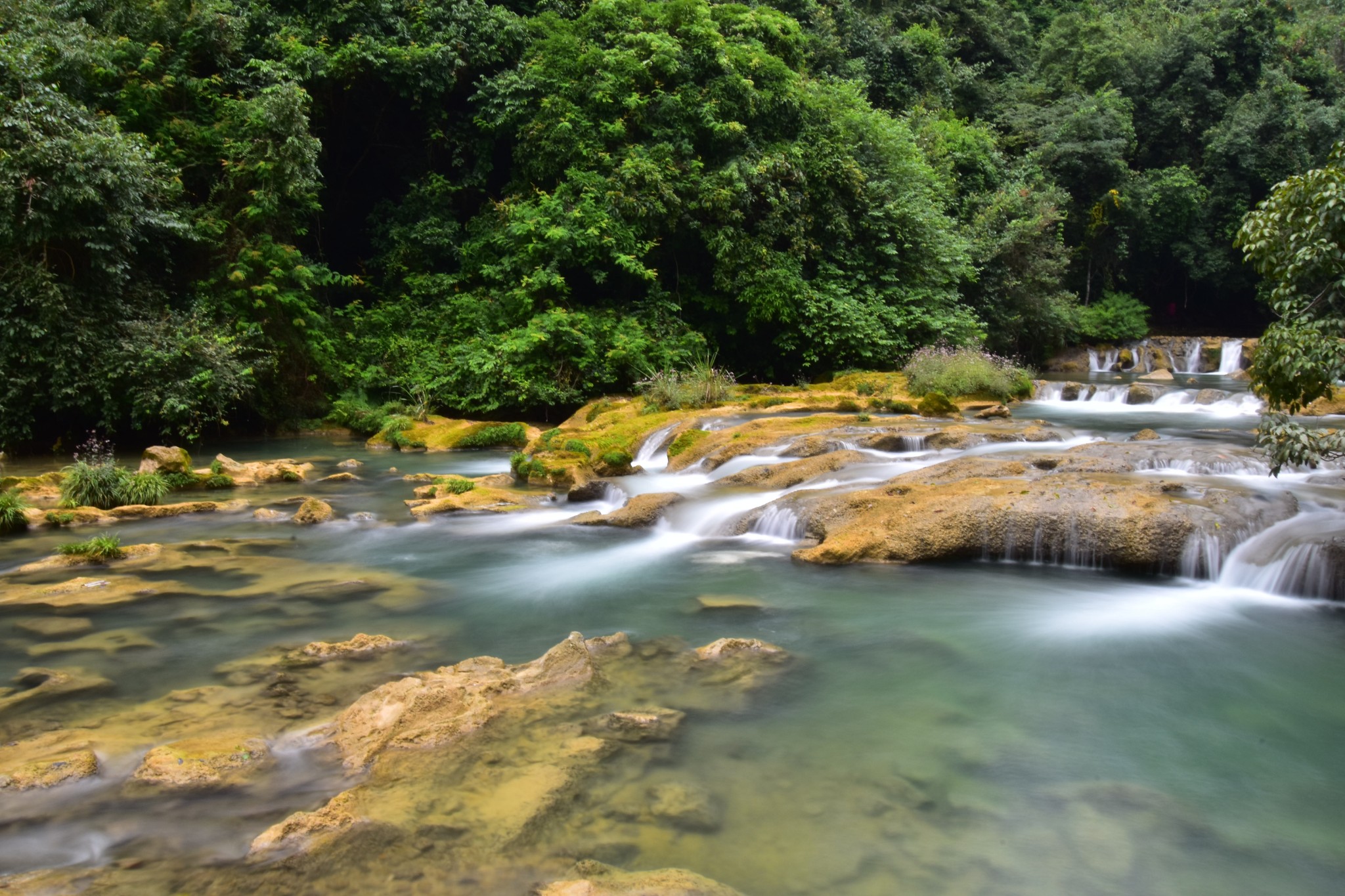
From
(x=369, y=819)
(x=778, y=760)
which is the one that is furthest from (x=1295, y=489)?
(x=369, y=819)

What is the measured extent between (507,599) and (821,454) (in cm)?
508

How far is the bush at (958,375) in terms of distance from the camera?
16.9 metres

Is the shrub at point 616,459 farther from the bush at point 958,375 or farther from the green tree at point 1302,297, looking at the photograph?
the green tree at point 1302,297

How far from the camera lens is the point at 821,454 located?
10.8 metres

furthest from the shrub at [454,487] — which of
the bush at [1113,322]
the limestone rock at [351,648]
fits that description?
the bush at [1113,322]

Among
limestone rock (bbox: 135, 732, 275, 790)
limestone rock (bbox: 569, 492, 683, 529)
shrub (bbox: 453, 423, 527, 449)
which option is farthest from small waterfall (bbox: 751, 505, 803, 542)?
shrub (bbox: 453, 423, 527, 449)

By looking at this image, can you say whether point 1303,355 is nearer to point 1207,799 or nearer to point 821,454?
point 1207,799

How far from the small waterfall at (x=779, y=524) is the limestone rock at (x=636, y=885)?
17.7 feet

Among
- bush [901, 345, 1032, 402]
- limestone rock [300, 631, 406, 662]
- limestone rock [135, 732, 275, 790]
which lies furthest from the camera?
bush [901, 345, 1032, 402]

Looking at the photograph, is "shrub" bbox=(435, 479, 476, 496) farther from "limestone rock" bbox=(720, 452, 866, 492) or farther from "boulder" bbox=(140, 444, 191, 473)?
"boulder" bbox=(140, 444, 191, 473)

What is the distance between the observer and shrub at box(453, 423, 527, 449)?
16.3 m

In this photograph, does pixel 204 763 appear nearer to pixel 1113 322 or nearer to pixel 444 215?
pixel 444 215

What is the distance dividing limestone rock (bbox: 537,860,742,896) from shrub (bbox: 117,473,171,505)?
949cm

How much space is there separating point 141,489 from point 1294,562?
11951 mm
